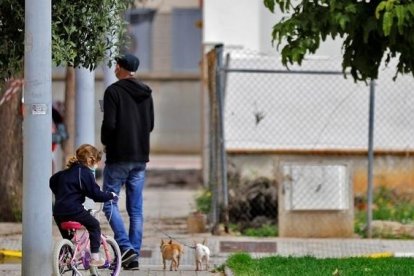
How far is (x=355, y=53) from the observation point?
363 inches

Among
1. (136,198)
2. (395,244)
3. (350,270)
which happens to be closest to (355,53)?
(350,270)

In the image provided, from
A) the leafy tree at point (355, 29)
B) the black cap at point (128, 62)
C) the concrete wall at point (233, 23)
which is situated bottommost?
the black cap at point (128, 62)

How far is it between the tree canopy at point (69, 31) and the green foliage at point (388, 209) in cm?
504

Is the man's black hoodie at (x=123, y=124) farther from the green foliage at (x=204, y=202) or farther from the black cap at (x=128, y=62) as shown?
the green foliage at (x=204, y=202)

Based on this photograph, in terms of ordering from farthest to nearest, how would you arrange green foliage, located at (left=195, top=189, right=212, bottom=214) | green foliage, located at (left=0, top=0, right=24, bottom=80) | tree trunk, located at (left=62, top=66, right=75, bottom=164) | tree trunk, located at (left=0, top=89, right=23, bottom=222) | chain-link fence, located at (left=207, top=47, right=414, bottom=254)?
tree trunk, located at (left=62, top=66, right=75, bottom=164) → chain-link fence, located at (left=207, top=47, right=414, bottom=254) → green foliage, located at (left=195, top=189, right=212, bottom=214) → tree trunk, located at (left=0, top=89, right=23, bottom=222) → green foliage, located at (left=0, top=0, right=24, bottom=80)

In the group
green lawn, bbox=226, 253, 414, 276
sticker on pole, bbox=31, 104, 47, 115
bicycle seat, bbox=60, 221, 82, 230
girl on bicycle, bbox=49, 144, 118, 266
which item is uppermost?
sticker on pole, bbox=31, 104, 47, 115

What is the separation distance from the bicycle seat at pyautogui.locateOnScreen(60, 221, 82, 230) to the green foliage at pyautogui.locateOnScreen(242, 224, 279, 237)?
4.49 m

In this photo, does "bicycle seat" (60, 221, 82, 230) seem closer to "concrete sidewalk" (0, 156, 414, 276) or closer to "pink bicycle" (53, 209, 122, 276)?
"pink bicycle" (53, 209, 122, 276)

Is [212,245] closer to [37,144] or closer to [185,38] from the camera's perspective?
[37,144]

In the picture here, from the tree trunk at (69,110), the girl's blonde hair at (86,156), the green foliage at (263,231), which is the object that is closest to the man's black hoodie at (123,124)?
the girl's blonde hair at (86,156)

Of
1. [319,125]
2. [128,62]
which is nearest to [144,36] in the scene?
[319,125]

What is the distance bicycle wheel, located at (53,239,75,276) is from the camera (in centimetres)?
841

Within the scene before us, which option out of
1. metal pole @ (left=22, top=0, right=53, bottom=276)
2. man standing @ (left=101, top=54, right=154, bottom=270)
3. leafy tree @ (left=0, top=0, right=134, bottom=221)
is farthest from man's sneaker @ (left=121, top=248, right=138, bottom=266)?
leafy tree @ (left=0, top=0, right=134, bottom=221)

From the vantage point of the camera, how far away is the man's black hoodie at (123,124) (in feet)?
32.9
